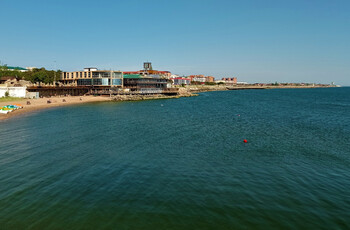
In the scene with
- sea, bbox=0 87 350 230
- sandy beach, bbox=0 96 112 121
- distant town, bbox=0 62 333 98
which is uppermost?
distant town, bbox=0 62 333 98

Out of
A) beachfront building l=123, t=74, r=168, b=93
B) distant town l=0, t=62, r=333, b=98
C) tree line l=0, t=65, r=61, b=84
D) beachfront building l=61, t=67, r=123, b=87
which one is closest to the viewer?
distant town l=0, t=62, r=333, b=98

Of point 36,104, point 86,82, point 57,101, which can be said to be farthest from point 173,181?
point 86,82

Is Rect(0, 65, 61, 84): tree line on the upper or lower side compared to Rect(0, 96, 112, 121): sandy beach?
upper

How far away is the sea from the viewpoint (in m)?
14.8

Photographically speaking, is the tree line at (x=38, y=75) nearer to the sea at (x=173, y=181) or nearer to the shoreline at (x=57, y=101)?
Result: the shoreline at (x=57, y=101)

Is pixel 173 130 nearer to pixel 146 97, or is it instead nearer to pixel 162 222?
pixel 162 222

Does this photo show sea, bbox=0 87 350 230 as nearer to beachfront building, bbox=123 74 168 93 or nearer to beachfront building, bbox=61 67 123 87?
beachfront building, bbox=61 67 123 87

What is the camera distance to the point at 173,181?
20328 mm

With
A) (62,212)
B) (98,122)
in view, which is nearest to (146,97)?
(98,122)

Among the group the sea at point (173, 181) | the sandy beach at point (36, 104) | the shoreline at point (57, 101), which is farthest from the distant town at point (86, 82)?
the sea at point (173, 181)

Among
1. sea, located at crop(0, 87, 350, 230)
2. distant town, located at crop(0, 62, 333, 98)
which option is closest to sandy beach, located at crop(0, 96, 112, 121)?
distant town, located at crop(0, 62, 333, 98)

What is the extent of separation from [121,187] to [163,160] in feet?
24.3

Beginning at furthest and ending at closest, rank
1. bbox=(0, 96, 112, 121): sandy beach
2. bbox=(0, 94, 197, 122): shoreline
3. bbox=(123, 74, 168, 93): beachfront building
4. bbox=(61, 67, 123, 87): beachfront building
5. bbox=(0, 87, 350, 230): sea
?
bbox=(123, 74, 168, 93): beachfront building
bbox=(61, 67, 123, 87): beachfront building
bbox=(0, 94, 197, 122): shoreline
bbox=(0, 96, 112, 121): sandy beach
bbox=(0, 87, 350, 230): sea

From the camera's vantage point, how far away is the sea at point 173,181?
14.8 m
